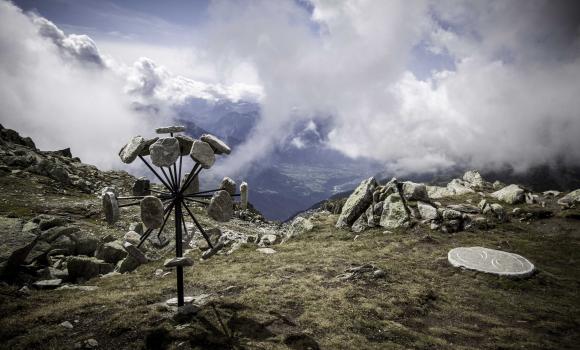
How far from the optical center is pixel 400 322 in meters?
13.8

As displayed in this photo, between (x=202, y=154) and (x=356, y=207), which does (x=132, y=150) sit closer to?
(x=202, y=154)

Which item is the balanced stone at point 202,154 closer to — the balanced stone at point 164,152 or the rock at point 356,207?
the balanced stone at point 164,152

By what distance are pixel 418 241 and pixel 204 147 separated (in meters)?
21.5

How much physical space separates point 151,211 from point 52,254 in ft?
58.7

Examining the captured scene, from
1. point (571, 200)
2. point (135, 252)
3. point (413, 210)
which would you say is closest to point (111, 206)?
point (135, 252)

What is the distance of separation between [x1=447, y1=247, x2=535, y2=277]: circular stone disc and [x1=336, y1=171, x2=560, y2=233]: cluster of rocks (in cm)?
568

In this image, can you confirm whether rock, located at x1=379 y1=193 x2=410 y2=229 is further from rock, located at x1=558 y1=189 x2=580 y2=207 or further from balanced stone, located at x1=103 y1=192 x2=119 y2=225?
balanced stone, located at x1=103 y1=192 x2=119 y2=225

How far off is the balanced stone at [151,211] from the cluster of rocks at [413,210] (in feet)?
76.5

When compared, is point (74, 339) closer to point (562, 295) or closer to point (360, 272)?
point (360, 272)

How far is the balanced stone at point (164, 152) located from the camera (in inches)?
450

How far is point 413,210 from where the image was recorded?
1252 inches

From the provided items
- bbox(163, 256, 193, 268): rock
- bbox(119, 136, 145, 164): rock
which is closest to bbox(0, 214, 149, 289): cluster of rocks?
bbox(163, 256, 193, 268): rock

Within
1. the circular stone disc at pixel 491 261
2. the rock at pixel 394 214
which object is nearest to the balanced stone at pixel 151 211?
the circular stone disc at pixel 491 261

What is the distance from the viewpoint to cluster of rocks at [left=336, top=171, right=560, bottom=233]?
29656 mm
